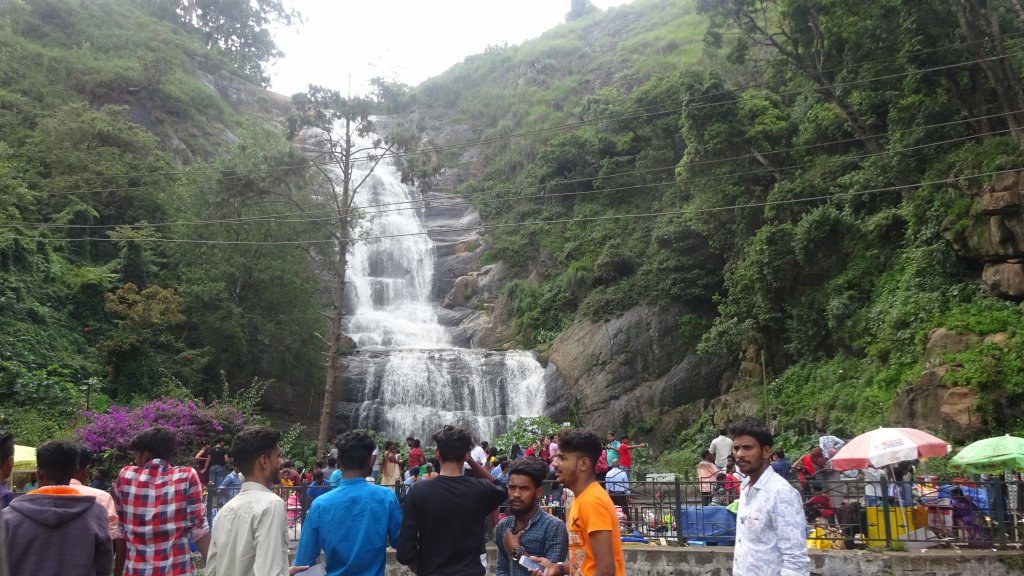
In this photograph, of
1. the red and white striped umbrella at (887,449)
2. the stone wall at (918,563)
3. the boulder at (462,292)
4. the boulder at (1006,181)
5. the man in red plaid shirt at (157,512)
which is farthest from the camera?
the boulder at (462,292)

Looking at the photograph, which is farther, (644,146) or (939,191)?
(644,146)

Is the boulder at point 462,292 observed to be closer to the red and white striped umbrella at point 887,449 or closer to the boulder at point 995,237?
the boulder at point 995,237

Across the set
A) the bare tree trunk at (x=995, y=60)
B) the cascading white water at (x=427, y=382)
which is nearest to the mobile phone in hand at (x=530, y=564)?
the bare tree trunk at (x=995, y=60)

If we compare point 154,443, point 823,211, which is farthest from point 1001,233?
point 154,443

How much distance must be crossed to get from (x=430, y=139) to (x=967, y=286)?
48254 mm

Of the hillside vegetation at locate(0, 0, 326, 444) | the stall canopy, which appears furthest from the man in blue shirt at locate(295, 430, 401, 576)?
the hillside vegetation at locate(0, 0, 326, 444)

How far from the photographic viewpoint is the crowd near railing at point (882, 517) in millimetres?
9383

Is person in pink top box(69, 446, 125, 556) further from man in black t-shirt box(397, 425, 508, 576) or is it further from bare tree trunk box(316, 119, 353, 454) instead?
bare tree trunk box(316, 119, 353, 454)

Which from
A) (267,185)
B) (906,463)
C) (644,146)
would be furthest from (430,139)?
(906,463)

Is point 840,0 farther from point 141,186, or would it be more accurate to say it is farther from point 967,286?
point 141,186

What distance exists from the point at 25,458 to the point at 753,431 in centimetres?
1078

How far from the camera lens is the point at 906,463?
11.0 m

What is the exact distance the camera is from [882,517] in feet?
31.3

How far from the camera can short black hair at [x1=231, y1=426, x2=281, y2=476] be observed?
14.0 feet
